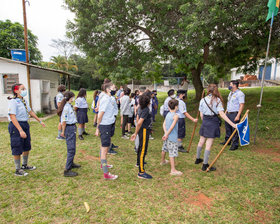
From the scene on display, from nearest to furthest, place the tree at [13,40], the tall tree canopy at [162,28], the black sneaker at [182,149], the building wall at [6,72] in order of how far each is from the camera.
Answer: the black sneaker at [182,149] → the tall tree canopy at [162,28] → the building wall at [6,72] → the tree at [13,40]

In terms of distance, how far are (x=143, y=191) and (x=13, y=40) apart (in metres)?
30.8

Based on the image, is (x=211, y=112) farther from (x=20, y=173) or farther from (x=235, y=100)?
(x=20, y=173)

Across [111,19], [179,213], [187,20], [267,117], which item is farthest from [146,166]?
[111,19]

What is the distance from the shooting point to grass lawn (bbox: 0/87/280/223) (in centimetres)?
268

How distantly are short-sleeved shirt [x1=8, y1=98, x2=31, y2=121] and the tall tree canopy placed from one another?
19.0ft

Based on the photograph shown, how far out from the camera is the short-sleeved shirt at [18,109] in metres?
3.40

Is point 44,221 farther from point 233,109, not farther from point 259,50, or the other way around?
point 259,50

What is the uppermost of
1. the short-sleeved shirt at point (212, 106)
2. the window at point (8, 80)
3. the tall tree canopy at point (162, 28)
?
the tall tree canopy at point (162, 28)

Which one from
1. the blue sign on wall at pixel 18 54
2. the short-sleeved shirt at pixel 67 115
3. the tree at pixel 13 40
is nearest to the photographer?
the short-sleeved shirt at pixel 67 115

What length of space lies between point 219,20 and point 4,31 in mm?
29777

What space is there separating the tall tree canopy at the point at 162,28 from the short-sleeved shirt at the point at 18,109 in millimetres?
5790

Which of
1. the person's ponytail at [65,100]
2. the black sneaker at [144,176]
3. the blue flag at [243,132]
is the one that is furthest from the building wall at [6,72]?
the blue flag at [243,132]

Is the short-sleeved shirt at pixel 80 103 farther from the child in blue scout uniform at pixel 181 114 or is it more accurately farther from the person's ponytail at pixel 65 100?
the child in blue scout uniform at pixel 181 114

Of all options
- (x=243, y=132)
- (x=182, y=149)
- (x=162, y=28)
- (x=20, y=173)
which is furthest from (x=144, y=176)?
(x=162, y=28)
